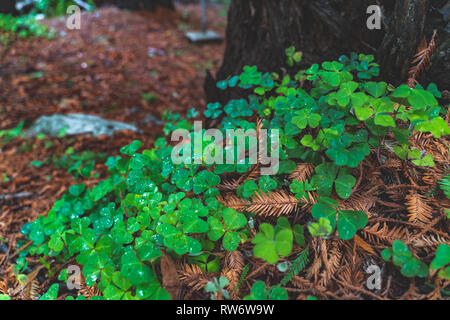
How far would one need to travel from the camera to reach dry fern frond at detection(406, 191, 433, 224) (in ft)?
4.39

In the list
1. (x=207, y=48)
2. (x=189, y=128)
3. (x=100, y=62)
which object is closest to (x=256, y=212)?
(x=189, y=128)

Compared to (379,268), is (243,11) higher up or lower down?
higher up

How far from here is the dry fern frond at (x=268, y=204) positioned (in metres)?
1.41

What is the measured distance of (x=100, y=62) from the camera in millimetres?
5531

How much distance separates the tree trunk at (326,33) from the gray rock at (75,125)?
1.44 metres

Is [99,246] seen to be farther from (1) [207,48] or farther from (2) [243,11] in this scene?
(1) [207,48]

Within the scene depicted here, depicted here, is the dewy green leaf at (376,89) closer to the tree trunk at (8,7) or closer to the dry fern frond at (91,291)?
the dry fern frond at (91,291)

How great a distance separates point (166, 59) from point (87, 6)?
173 inches

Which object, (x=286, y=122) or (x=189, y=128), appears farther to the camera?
(x=189, y=128)

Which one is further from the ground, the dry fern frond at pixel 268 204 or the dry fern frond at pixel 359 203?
the dry fern frond at pixel 359 203

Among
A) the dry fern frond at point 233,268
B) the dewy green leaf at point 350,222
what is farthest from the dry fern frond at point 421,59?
the dry fern frond at point 233,268

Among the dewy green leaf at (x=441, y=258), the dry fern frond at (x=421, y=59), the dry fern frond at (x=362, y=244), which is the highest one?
the dry fern frond at (x=421, y=59)

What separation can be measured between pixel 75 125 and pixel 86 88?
1291 millimetres

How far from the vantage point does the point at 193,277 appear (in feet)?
4.34
